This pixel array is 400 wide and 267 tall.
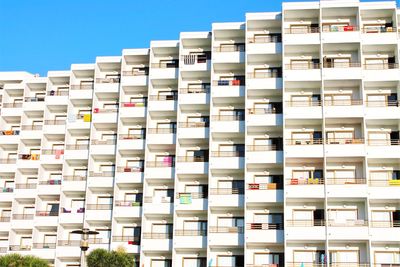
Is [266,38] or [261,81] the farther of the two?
[266,38]

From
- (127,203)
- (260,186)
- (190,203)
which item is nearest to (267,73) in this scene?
(260,186)

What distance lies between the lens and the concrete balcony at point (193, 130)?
6850 centimetres

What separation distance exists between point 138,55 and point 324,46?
19608 mm

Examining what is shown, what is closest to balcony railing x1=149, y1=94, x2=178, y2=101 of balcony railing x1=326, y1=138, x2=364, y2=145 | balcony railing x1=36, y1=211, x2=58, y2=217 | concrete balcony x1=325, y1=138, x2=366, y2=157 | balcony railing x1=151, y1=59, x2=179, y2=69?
balcony railing x1=151, y1=59, x2=179, y2=69

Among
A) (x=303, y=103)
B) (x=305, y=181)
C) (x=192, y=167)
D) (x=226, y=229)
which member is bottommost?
(x=226, y=229)

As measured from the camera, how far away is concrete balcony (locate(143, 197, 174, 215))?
218ft

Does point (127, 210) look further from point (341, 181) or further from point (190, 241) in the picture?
point (341, 181)

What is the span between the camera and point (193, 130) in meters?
68.9

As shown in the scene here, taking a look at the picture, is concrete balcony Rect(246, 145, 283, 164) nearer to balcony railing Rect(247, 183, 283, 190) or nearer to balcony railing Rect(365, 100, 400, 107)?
balcony railing Rect(247, 183, 283, 190)

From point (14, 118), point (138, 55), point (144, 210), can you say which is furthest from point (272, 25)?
point (14, 118)

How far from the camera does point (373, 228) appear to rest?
2370 inches

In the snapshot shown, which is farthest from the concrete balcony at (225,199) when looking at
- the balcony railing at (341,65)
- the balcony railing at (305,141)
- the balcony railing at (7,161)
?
the balcony railing at (7,161)

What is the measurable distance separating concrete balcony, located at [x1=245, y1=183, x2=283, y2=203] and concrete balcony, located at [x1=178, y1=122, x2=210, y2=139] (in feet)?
25.6

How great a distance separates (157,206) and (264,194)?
1058 centimetres
